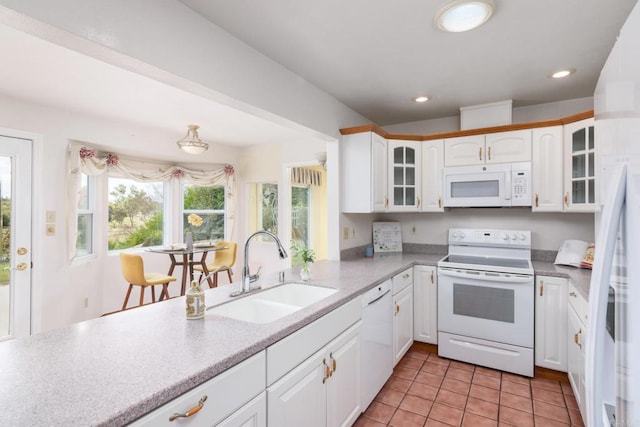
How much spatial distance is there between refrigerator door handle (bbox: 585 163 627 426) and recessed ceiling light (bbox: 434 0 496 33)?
1.32 metres

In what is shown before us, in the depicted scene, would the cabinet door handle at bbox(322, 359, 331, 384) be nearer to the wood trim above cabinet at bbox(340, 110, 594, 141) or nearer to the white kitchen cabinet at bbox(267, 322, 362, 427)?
the white kitchen cabinet at bbox(267, 322, 362, 427)

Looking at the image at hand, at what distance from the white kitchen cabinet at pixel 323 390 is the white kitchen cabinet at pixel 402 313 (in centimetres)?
73

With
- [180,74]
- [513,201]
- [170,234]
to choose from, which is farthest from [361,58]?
[170,234]

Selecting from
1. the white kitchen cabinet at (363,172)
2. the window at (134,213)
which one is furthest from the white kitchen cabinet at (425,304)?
the window at (134,213)

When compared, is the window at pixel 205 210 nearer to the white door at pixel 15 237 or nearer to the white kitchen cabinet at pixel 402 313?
the white door at pixel 15 237

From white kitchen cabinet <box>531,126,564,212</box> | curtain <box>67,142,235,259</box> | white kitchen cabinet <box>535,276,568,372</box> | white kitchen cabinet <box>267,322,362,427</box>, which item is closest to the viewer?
white kitchen cabinet <box>267,322,362,427</box>

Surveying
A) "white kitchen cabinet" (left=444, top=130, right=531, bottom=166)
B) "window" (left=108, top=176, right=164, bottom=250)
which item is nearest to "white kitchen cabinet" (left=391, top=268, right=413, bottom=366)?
"white kitchen cabinet" (left=444, top=130, right=531, bottom=166)

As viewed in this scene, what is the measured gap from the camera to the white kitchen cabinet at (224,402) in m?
0.88

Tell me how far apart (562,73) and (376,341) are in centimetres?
238

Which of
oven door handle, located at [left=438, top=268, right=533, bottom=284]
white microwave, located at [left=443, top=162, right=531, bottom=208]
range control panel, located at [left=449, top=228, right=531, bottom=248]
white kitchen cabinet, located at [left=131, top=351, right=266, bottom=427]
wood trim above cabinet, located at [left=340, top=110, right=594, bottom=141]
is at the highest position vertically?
wood trim above cabinet, located at [left=340, top=110, right=594, bottom=141]

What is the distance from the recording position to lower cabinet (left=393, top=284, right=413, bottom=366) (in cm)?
259

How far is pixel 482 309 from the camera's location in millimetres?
2676

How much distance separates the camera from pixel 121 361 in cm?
102

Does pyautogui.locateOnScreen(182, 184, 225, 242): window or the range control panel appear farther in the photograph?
pyautogui.locateOnScreen(182, 184, 225, 242): window
